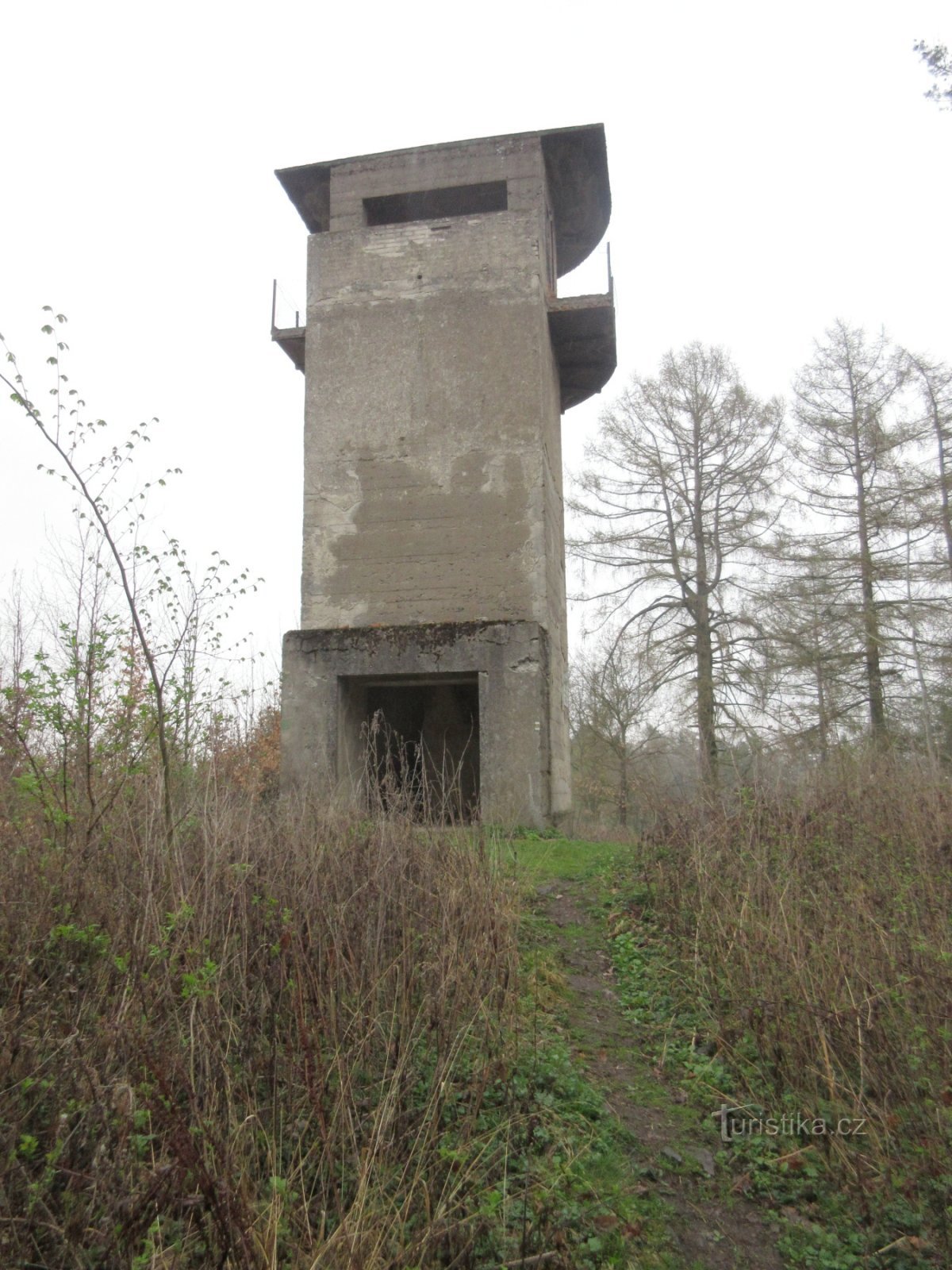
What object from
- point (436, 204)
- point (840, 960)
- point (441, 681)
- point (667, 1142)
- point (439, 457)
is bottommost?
point (667, 1142)

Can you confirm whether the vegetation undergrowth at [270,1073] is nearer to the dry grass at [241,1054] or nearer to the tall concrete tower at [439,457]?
the dry grass at [241,1054]

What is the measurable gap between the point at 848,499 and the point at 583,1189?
55.4ft

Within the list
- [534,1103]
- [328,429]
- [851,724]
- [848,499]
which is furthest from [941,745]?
[534,1103]

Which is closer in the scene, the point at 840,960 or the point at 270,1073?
the point at 270,1073

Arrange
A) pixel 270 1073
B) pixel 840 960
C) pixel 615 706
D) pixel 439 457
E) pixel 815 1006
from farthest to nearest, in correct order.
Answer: pixel 615 706
pixel 439 457
pixel 840 960
pixel 815 1006
pixel 270 1073

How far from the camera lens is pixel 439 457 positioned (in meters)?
10.5

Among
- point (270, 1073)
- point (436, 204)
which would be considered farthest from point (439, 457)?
point (270, 1073)

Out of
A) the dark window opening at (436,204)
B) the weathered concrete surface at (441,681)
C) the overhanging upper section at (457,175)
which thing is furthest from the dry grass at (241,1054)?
the dark window opening at (436,204)

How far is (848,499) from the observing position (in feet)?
58.1

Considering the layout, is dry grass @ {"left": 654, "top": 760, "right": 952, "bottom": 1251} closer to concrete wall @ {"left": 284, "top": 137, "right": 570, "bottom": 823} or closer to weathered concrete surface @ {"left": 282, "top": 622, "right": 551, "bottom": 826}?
weathered concrete surface @ {"left": 282, "top": 622, "right": 551, "bottom": 826}

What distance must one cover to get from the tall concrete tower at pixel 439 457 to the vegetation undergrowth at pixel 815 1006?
338cm

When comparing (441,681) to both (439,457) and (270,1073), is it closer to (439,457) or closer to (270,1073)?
(439,457)

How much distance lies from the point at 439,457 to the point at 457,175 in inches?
149

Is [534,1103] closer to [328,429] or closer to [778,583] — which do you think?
[328,429]
